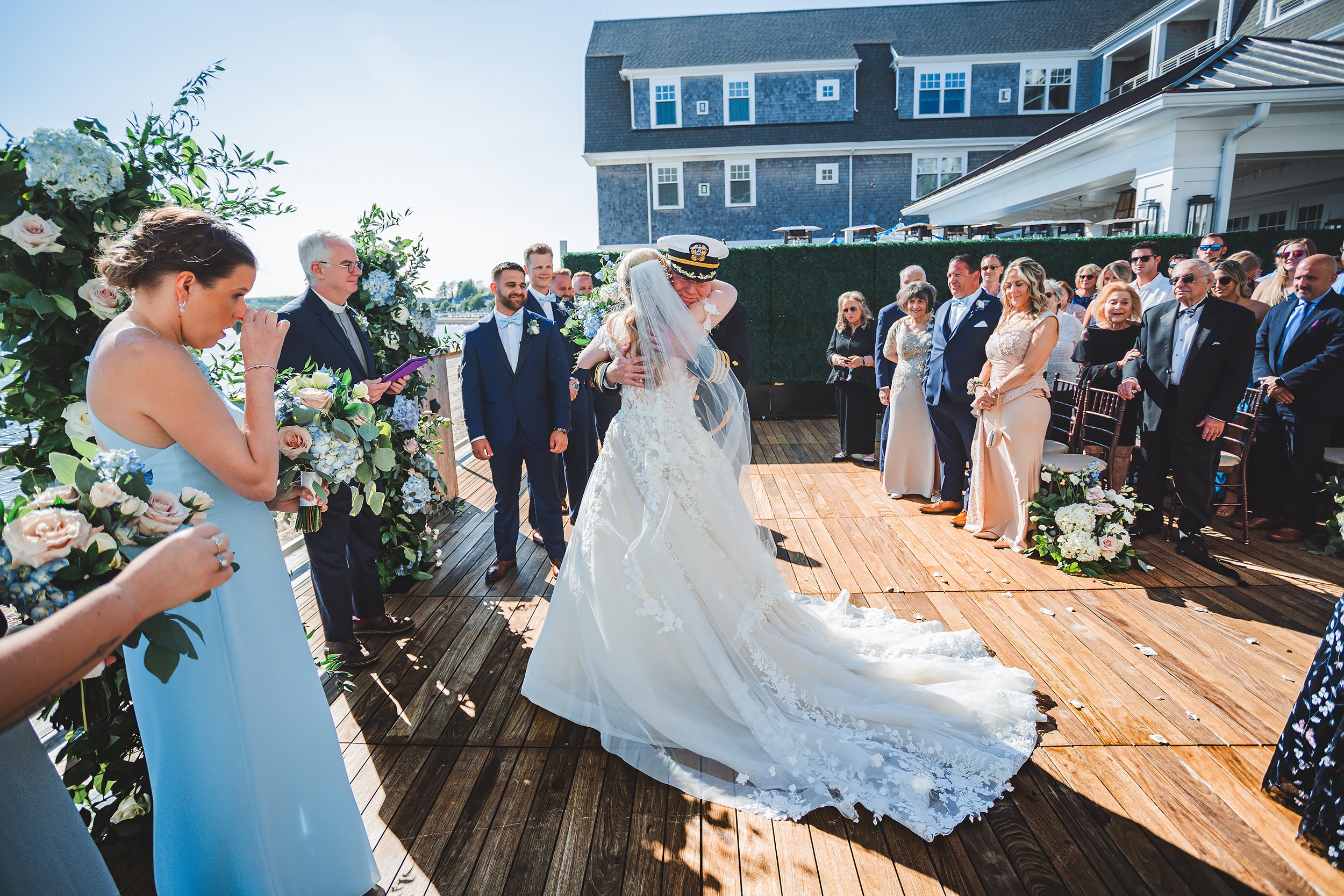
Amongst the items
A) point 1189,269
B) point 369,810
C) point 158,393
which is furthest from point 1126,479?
point 158,393

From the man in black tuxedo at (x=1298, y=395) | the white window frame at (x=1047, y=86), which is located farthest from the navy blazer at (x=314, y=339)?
the white window frame at (x=1047, y=86)

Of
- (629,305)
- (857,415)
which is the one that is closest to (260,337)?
(629,305)

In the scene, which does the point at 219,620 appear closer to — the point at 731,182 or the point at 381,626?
the point at 381,626

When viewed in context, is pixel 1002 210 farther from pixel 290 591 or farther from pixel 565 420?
pixel 290 591

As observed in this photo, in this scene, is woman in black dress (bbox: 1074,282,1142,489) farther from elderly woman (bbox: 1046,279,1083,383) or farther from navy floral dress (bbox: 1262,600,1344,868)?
navy floral dress (bbox: 1262,600,1344,868)

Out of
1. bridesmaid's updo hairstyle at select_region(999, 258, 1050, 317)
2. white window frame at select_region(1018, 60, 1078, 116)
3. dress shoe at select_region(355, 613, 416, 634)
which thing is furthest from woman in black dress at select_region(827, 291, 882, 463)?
white window frame at select_region(1018, 60, 1078, 116)

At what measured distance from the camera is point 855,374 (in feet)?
25.2

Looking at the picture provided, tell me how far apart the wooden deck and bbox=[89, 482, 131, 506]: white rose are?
1.60m

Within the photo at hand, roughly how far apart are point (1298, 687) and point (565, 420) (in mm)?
4253

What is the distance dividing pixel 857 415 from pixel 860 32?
1792cm

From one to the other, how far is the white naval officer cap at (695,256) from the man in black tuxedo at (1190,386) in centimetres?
352

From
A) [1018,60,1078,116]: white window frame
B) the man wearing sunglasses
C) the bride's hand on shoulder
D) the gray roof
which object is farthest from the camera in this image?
the gray roof

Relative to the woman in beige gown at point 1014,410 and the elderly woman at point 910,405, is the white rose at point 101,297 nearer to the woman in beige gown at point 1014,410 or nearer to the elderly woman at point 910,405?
the woman in beige gown at point 1014,410

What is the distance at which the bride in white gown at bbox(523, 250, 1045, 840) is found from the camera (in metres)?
2.72
